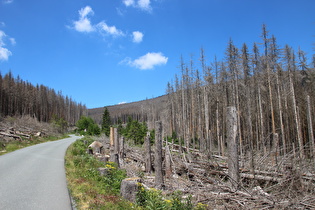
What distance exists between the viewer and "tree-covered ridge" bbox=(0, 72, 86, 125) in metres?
59.5

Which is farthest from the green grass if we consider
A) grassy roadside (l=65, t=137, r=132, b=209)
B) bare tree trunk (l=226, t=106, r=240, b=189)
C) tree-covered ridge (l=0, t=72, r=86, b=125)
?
tree-covered ridge (l=0, t=72, r=86, b=125)

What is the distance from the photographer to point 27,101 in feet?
224

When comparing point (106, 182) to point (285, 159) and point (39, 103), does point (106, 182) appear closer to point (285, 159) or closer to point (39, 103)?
point (285, 159)

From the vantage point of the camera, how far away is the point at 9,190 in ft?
20.7

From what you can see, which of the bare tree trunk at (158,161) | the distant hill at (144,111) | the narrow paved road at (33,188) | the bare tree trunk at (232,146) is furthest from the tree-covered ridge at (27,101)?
the bare tree trunk at (232,146)

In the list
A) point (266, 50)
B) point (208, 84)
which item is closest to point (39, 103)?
point (208, 84)

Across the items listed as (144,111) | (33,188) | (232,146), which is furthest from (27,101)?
(232,146)

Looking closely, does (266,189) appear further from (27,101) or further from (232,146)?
(27,101)

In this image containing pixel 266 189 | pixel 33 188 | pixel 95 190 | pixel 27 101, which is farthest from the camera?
pixel 27 101

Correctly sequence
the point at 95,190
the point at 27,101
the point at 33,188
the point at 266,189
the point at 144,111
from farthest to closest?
1. the point at 144,111
2. the point at 27,101
3. the point at 33,188
4. the point at 95,190
5. the point at 266,189

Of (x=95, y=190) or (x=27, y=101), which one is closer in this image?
(x=95, y=190)

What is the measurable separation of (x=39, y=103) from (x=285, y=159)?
84.3m

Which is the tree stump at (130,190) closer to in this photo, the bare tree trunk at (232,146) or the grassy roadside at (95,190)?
the grassy roadside at (95,190)

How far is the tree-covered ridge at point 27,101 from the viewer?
59.5m
